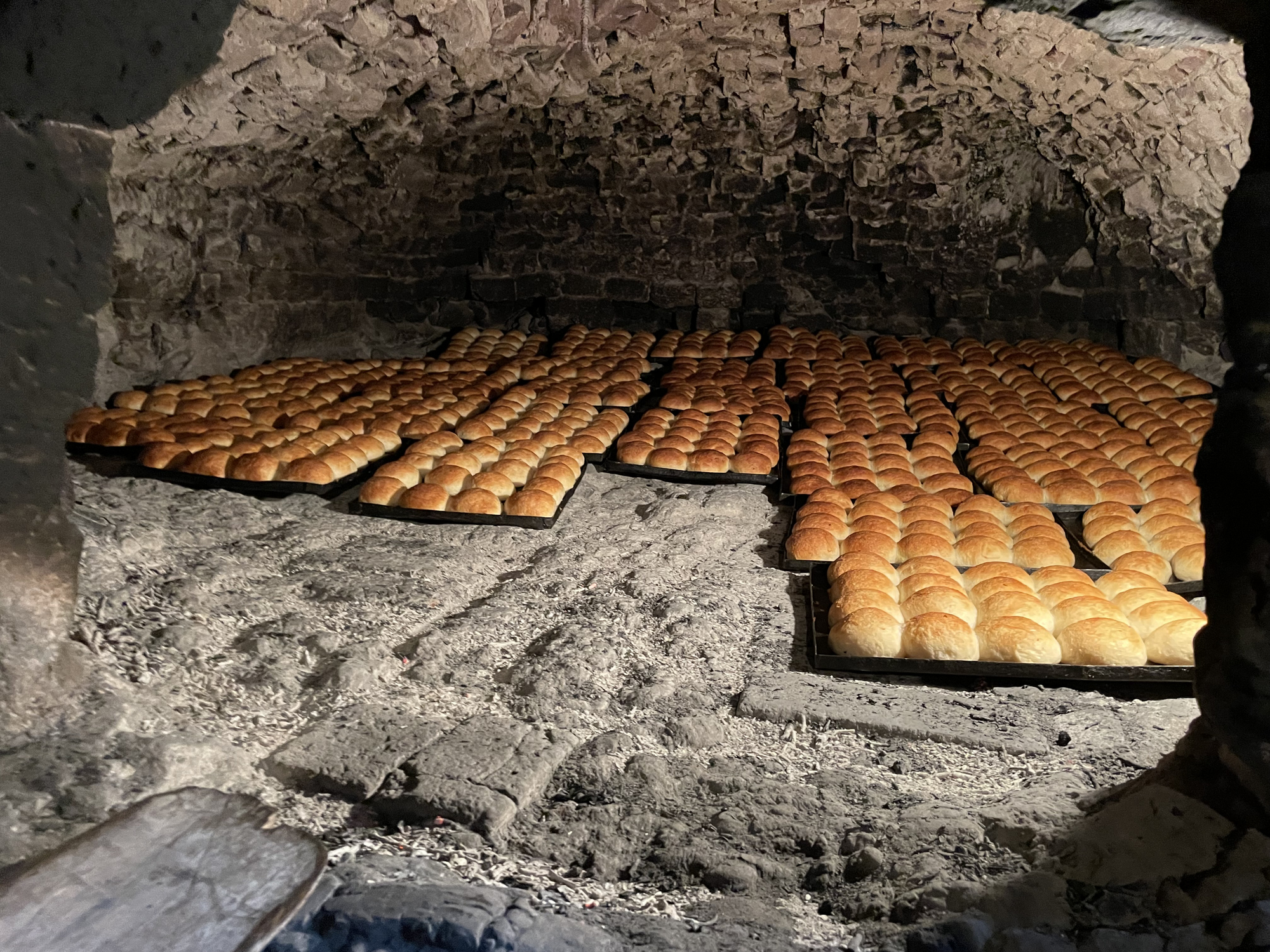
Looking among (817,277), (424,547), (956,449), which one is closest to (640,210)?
(817,277)

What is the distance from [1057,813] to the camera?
6.10 ft

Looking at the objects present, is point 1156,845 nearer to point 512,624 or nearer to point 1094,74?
point 512,624

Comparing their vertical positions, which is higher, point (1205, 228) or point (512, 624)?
point (1205, 228)

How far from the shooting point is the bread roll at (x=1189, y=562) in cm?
309

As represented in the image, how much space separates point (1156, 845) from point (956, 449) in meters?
3.25

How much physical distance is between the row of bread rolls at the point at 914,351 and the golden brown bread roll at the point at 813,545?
3947mm

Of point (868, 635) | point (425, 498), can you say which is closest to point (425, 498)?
point (425, 498)

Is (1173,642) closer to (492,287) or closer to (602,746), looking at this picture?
(602,746)

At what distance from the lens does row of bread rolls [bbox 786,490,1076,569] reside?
320 centimetres

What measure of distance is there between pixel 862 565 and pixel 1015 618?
0.55 m

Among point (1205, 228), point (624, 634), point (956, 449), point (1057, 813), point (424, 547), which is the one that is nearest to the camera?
point (1057, 813)

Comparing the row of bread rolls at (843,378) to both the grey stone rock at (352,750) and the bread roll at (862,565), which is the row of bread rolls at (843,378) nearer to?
the bread roll at (862,565)

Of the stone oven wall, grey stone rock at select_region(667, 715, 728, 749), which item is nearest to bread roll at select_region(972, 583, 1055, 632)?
grey stone rock at select_region(667, 715, 728, 749)

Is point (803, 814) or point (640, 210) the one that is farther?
point (640, 210)
